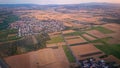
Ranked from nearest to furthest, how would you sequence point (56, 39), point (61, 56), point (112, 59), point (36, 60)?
point (112, 59)
point (36, 60)
point (61, 56)
point (56, 39)

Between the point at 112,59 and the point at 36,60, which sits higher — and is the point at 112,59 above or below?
above

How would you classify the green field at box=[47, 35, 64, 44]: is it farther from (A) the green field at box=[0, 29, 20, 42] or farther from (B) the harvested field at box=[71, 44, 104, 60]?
(A) the green field at box=[0, 29, 20, 42]

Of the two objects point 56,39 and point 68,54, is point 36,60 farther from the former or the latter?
point 56,39

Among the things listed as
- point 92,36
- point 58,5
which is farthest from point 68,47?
point 58,5

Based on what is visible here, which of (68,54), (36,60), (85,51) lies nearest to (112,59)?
(85,51)

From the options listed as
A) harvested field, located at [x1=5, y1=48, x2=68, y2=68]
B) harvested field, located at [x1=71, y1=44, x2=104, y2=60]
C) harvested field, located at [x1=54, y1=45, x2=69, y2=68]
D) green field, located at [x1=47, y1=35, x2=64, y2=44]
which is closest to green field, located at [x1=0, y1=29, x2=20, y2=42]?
green field, located at [x1=47, y1=35, x2=64, y2=44]

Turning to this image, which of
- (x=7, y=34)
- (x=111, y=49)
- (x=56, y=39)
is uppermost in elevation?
(x=111, y=49)

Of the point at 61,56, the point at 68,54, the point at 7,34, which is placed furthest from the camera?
the point at 7,34
